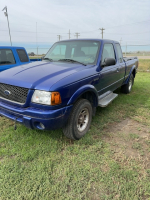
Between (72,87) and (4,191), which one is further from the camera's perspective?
(72,87)

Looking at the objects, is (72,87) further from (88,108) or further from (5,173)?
(5,173)

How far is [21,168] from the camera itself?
2230 mm

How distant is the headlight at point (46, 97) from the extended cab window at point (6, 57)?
3.65 metres

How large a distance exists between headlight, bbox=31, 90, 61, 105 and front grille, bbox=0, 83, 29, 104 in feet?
0.65

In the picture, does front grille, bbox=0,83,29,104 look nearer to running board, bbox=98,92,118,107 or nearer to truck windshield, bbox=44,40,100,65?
truck windshield, bbox=44,40,100,65

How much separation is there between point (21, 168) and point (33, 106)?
948 mm

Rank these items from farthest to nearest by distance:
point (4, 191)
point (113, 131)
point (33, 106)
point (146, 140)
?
point (113, 131) < point (146, 140) < point (33, 106) < point (4, 191)

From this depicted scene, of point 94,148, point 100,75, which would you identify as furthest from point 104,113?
point 94,148

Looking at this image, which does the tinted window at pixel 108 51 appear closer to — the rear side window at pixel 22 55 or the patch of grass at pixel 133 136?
the patch of grass at pixel 133 136

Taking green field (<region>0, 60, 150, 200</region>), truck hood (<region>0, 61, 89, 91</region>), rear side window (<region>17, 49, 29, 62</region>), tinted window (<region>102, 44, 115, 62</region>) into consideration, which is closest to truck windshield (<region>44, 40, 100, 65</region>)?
tinted window (<region>102, 44, 115, 62</region>)

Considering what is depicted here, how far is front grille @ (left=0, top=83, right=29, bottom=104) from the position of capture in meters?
2.36

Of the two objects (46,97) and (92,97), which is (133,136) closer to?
(92,97)

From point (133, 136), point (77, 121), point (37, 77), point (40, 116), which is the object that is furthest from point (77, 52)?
point (133, 136)

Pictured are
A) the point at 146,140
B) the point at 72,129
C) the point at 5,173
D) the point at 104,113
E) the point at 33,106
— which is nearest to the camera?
the point at 5,173
